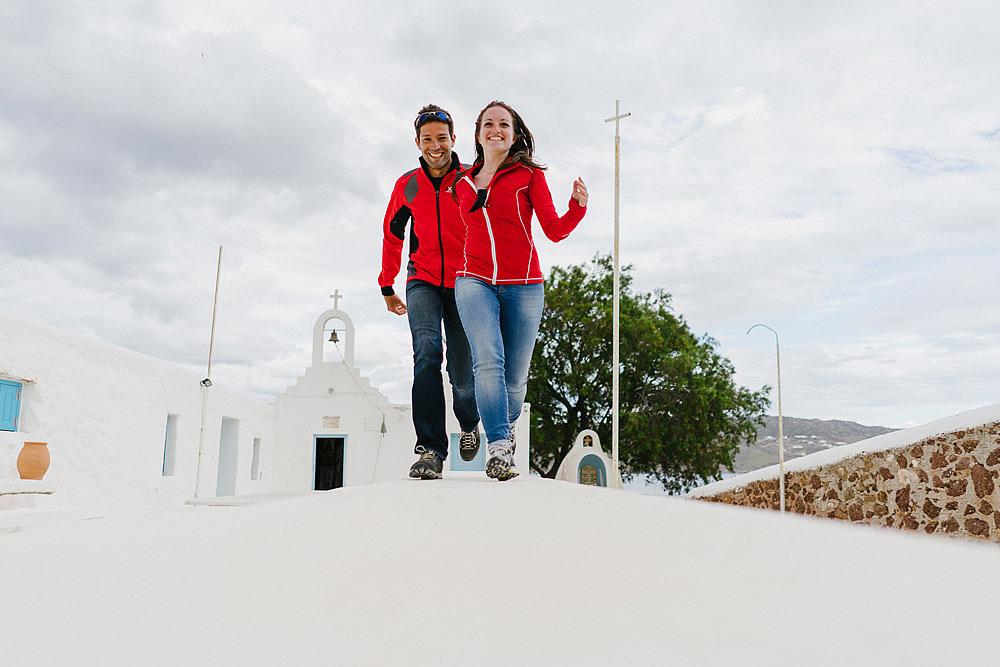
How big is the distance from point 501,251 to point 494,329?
1.10 feet

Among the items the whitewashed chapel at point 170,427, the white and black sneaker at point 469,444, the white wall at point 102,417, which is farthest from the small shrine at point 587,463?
the white and black sneaker at point 469,444

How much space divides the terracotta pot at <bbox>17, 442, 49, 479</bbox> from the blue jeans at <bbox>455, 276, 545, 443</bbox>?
543 centimetres

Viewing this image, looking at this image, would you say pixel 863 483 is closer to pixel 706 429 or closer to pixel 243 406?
pixel 706 429

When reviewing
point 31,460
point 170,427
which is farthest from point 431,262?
point 170,427

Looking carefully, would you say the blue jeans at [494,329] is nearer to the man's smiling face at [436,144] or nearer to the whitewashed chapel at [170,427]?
the man's smiling face at [436,144]

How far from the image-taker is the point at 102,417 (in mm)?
7543

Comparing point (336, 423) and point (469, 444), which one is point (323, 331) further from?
point (469, 444)

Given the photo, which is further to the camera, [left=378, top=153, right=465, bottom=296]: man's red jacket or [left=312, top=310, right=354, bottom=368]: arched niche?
[left=312, top=310, right=354, bottom=368]: arched niche

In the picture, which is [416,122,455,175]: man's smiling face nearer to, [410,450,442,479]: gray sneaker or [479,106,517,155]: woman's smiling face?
[479,106,517,155]: woman's smiling face

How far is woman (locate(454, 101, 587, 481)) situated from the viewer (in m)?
2.71

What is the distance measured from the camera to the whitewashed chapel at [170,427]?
667cm

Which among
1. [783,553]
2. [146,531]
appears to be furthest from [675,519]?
[146,531]

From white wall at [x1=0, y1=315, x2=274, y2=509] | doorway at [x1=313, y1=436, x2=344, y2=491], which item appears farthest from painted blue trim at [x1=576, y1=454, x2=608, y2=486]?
white wall at [x1=0, y1=315, x2=274, y2=509]

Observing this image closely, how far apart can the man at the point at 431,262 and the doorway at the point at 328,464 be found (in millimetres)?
11336
